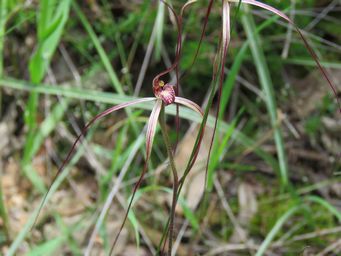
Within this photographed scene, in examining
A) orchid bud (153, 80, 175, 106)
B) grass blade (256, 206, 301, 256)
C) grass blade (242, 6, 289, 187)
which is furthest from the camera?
grass blade (242, 6, 289, 187)

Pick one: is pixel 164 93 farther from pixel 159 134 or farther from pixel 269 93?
pixel 159 134

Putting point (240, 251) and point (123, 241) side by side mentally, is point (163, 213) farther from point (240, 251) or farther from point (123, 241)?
point (240, 251)

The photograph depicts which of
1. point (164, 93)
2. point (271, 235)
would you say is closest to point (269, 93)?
point (271, 235)

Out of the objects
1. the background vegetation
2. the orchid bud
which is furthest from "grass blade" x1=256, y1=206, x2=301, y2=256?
the orchid bud

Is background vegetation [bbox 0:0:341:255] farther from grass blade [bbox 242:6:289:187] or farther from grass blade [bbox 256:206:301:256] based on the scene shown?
grass blade [bbox 256:206:301:256]

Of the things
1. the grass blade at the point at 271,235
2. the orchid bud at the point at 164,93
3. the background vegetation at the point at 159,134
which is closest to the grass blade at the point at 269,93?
the background vegetation at the point at 159,134

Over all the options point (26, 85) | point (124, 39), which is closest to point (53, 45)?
point (26, 85)

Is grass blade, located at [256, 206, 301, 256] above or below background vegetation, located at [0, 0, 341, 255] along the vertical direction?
below

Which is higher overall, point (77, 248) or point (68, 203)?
point (68, 203)

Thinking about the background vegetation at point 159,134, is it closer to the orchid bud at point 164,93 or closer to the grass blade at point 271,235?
the grass blade at point 271,235
